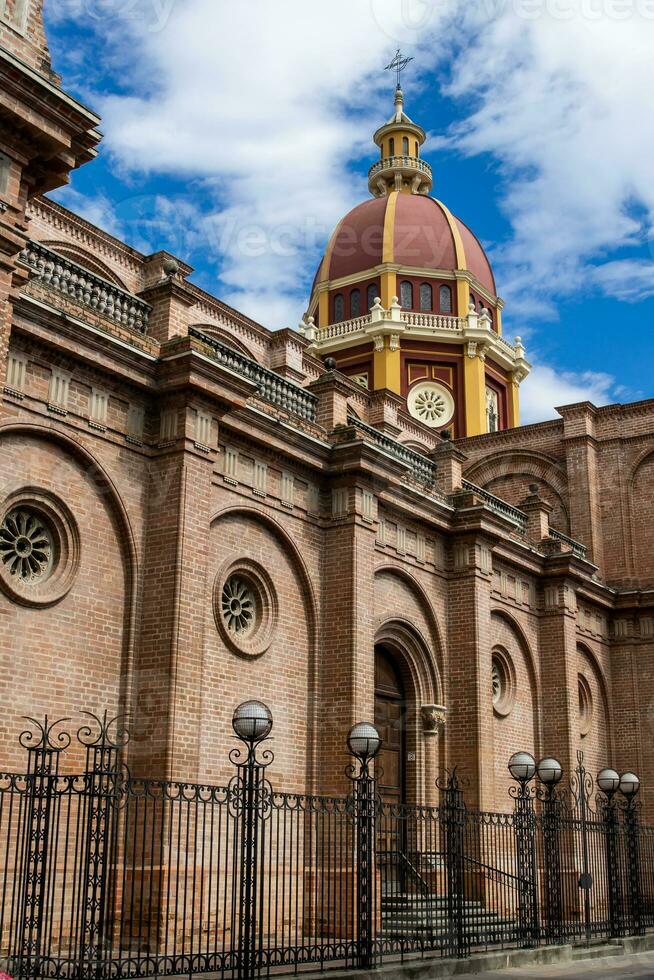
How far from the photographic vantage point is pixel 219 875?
1488 cm

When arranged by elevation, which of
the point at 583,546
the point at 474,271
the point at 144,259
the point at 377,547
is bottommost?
the point at 377,547

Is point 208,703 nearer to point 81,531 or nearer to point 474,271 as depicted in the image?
point 81,531

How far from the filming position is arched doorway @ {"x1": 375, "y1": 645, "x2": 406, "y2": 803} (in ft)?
69.4

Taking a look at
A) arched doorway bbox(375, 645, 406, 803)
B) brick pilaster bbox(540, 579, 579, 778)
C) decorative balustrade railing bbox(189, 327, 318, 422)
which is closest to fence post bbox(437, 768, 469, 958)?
arched doorway bbox(375, 645, 406, 803)

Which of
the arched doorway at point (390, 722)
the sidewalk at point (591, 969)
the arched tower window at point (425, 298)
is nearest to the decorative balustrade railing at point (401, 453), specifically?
the arched doorway at point (390, 722)

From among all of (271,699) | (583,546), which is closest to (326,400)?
(271,699)

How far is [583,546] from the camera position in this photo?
99.7ft

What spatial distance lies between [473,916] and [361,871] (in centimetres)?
366

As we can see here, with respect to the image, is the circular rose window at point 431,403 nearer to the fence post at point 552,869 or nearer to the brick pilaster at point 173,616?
the fence post at point 552,869

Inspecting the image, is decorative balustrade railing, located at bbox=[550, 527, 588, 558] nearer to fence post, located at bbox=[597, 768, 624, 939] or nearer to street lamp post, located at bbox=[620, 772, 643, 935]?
street lamp post, located at bbox=[620, 772, 643, 935]

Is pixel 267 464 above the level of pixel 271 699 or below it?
above

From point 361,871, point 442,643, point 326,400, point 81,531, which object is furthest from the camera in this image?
point 442,643

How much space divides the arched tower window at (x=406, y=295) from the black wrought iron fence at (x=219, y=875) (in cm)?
2522

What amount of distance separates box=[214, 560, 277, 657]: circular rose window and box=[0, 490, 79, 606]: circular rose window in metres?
2.93
